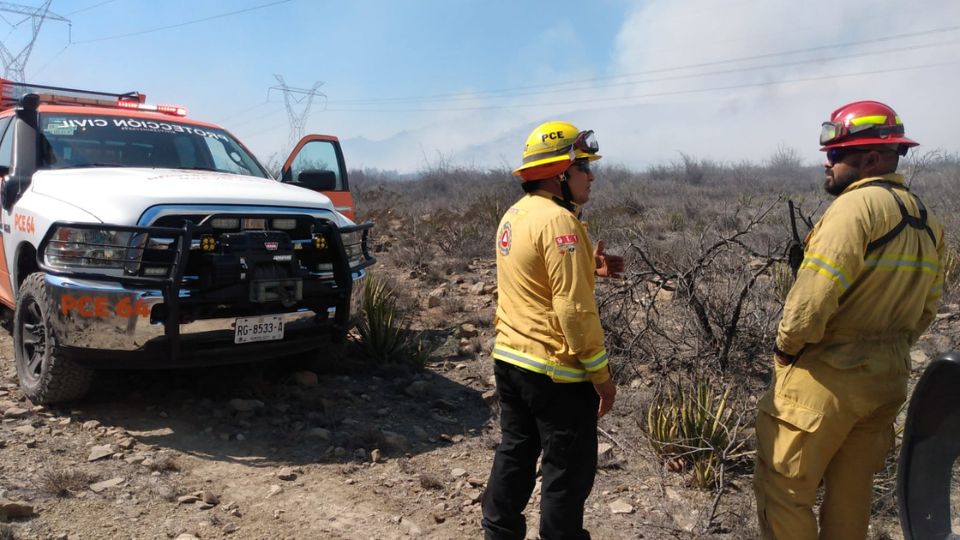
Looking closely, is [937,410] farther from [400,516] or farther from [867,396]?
[400,516]

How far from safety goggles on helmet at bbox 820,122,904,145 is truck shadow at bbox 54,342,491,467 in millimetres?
2914

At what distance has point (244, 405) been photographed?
4.92 metres

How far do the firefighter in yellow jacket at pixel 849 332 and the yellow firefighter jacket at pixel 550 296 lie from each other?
0.70 meters

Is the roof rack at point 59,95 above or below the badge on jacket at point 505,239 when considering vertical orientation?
above

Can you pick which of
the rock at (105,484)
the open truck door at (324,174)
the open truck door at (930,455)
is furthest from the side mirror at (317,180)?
the open truck door at (930,455)

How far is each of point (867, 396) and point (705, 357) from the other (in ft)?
8.13

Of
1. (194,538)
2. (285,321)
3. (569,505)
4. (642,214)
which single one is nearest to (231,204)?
(285,321)

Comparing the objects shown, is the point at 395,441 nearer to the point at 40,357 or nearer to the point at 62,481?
the point at 62,481

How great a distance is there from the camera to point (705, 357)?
505 cm

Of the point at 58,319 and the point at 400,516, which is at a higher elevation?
the point at 58,319

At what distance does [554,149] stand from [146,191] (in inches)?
107

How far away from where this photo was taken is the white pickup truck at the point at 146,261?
4.19 m

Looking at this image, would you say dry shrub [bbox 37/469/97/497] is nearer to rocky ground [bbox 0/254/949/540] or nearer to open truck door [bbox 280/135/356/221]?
rocky ground [bbox 0/254/949/540]

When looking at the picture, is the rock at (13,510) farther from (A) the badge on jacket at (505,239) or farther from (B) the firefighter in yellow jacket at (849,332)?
(B) the firefighter in yellow jacket at (849,332)
